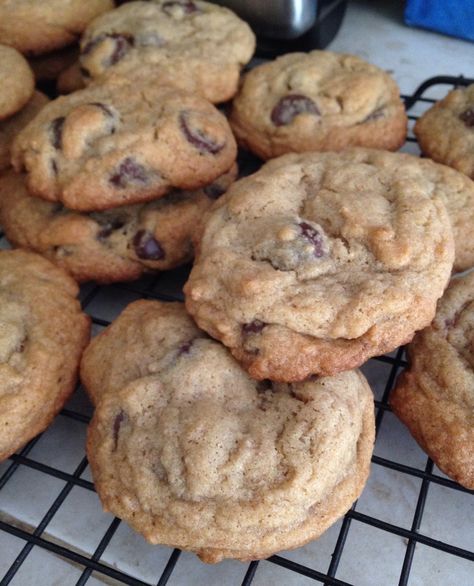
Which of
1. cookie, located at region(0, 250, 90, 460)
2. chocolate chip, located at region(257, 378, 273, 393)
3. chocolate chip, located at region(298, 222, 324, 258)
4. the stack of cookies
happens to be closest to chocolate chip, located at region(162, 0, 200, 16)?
the stack of cookies

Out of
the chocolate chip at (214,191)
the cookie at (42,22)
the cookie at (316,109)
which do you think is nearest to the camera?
the chocolate chip at (214,191)

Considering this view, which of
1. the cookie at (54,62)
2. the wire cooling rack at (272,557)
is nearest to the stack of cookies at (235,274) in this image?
the wire cooling rack at (272,557)

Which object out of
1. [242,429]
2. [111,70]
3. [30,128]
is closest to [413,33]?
[111,70]

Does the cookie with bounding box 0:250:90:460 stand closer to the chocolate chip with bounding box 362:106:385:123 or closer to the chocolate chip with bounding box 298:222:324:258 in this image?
the chocolate chip with bounding box 298:222:324:258

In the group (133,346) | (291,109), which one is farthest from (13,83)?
(133,346)

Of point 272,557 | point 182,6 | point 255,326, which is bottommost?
point 272,557

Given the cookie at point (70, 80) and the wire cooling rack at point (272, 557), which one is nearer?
the wire cooling rack at point (272, 557)

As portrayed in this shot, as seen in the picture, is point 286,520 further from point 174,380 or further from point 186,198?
point 186,198

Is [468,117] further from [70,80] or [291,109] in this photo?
[70,80]

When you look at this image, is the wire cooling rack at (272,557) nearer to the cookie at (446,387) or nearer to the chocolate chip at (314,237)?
the cookie at (446,387)
